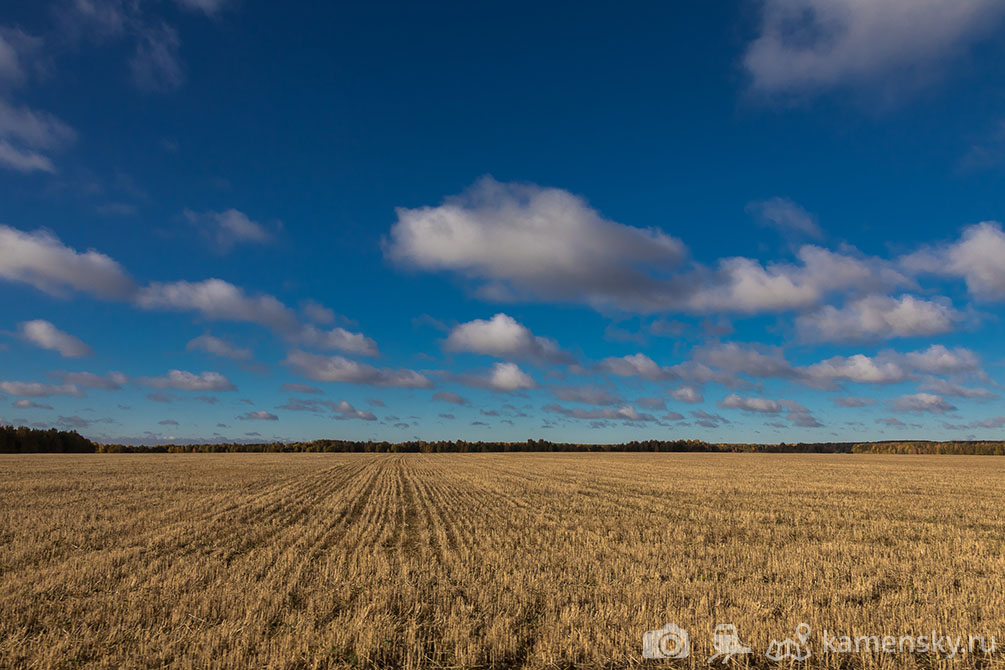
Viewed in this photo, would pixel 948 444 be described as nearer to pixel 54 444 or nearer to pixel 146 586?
pixel 146 586

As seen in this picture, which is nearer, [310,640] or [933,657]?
[933,657]

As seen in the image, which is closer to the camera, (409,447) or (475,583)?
(475,583)

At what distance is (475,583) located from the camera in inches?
396

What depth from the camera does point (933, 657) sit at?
655 cm

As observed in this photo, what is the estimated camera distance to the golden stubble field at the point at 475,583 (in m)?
6.80

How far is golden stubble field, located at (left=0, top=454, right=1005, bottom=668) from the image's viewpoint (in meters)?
6.80

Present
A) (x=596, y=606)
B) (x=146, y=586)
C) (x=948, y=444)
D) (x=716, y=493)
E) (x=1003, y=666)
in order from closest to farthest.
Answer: (x=1003, y=666) < (x=596, y=606) < (x=146, y=586) < (x=716, y=493) < (x=948, y=444)

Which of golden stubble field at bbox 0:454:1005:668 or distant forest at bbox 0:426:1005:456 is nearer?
golden stubble field at bbox 0:454:1005:668

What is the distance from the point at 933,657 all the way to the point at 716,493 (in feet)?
72.4

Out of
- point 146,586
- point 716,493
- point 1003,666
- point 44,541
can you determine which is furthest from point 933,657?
point 716,493

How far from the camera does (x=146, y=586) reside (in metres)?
9.62

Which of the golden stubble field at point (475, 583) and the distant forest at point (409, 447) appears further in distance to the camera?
the distant forest at point (409, 447)

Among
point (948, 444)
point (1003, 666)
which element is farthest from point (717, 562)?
point (948, 444)

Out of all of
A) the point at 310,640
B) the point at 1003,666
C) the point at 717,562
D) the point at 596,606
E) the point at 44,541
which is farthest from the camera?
the point at 44,541
